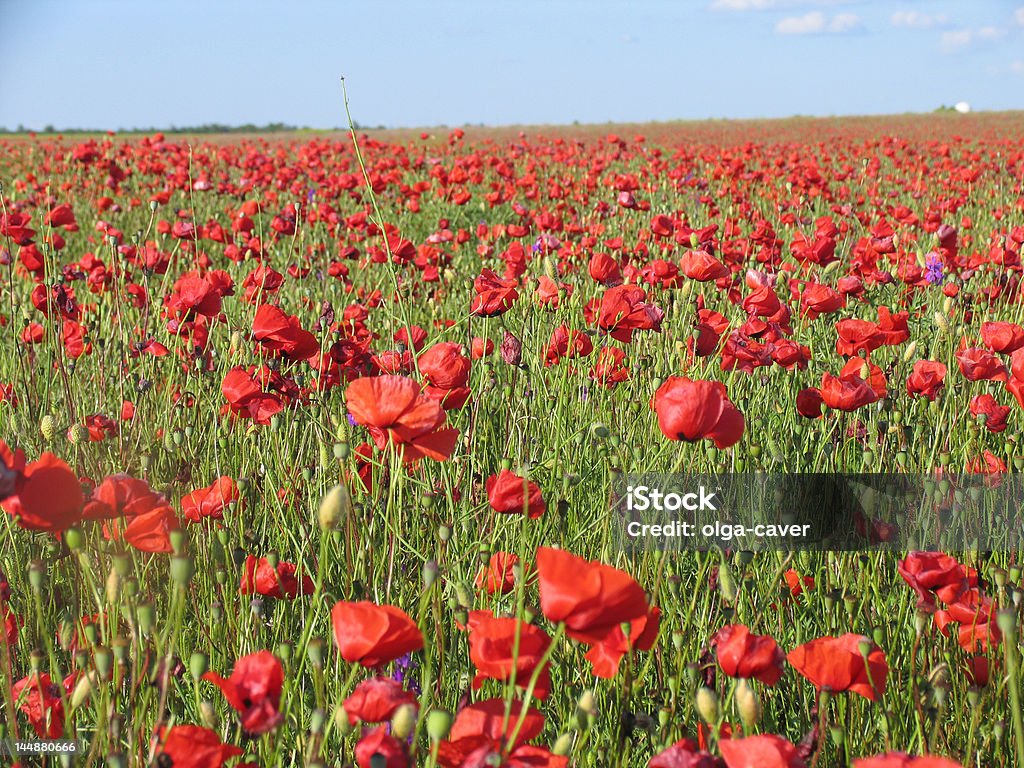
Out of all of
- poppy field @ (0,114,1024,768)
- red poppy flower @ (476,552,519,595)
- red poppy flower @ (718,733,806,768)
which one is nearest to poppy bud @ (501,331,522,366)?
poppy field @ (0,114,1024,768)

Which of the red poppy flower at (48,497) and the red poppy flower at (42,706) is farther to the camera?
the red poppy flower at (42,706)

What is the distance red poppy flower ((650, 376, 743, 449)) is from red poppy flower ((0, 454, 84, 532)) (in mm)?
770

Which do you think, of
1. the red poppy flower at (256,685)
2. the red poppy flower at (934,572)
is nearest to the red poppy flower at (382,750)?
the red poppy flower at (256,685)

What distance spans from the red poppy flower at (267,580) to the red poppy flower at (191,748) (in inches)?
21.7

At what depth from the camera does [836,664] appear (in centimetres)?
112

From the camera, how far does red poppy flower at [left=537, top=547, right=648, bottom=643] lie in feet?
2.85

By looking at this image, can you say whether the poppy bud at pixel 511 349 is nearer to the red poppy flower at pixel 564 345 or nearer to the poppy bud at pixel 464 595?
the red poppy flower at pixel 564 345

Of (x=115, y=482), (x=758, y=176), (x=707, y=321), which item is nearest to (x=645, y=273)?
(x=707, y=321)

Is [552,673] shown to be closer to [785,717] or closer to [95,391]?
[785,717]

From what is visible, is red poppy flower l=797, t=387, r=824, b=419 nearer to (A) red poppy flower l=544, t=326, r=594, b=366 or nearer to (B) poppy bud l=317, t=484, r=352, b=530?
(A) red poppy flower l=544, t=326, r=594, b=366

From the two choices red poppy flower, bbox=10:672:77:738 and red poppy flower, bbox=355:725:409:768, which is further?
red poppy flower, bbox=10:672:77:738

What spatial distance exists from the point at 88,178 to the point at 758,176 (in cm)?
571

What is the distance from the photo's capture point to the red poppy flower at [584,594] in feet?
2.85

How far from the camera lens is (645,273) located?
3219 mm
